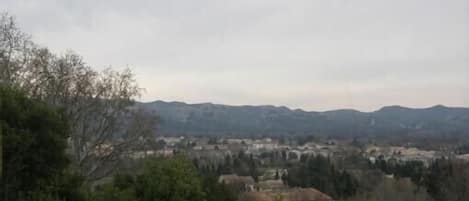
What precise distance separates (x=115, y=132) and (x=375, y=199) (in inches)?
869

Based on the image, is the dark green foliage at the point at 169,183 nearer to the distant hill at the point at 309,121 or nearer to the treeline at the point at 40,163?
the treeline at the point at 40,163

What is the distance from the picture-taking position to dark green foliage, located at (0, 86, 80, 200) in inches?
473

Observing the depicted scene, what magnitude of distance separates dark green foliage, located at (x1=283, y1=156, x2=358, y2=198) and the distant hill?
84.1 metres

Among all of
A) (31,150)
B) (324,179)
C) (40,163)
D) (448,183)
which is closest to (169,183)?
(40,163)

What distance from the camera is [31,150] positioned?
12.6 meters

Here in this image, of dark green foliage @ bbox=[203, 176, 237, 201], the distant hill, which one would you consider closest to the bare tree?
dark green foliage @ bbox=[203, 176, 237, 201]

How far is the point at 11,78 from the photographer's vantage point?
18906mm

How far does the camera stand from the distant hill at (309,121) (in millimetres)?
152875

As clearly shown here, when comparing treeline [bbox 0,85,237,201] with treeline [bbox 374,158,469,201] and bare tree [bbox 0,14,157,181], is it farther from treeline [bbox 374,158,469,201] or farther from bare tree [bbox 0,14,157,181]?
treeline [bbox 374,158,469,201]

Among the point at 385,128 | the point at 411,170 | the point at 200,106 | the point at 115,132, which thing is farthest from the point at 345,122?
the point at 115,132

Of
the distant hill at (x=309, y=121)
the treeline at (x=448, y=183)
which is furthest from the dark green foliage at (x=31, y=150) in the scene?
the distant hill at (x=309, y=121)

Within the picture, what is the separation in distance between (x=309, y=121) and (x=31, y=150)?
166881 millimetres

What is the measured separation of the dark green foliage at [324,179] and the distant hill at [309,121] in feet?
276

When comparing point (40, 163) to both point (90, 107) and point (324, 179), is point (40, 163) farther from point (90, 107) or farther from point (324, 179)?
point (324, 179)
